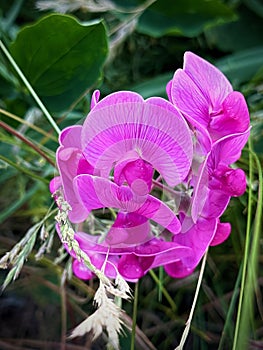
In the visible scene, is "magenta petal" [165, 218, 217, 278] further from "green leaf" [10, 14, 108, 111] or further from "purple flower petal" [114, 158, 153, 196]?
"green leaf" [10, 14, 108, 111]

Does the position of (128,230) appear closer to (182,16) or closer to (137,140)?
(137,140)

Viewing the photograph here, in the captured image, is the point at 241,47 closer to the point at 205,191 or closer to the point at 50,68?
the point at 50,68

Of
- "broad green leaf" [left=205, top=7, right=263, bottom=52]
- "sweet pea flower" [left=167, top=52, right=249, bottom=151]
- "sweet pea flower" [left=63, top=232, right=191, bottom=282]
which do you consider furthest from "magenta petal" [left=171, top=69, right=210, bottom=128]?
"broad green leaf" [left=205, top=7, right=263, bottom=52]

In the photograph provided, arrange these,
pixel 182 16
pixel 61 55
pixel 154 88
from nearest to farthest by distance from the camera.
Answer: pixel 61 55, pixel 154 88, pixel 182 16

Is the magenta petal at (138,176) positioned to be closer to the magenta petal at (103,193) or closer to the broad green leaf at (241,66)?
the magenta petal at (103,193)

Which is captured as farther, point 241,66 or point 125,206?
point 241,66

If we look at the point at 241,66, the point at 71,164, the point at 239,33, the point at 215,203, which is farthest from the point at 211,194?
the point at 239,33

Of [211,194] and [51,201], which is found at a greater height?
[211,194]

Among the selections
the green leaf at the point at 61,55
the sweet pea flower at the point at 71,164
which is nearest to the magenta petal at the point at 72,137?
the sweet pea flower at the point at 71,164
